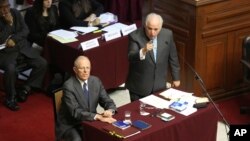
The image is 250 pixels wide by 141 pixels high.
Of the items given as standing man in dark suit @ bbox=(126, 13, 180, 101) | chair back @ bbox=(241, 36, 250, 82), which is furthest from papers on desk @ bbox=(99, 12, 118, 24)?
standing man in dark suit @ bbox=(126, 13, 180, 101)

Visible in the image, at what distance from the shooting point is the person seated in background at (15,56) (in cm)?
701

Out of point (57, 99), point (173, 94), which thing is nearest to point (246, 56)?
point (173, 94)

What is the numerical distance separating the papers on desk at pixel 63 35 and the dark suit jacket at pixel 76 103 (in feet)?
5.92

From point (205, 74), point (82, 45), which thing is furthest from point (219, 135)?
point (82, 45)

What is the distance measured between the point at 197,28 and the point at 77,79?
69.1 inches

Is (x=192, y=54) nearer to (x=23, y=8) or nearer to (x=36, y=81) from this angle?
(x=36, y=81)

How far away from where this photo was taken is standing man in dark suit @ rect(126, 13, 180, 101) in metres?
5.29

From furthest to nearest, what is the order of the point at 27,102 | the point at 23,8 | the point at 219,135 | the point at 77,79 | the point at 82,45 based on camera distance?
the point at 23,8 < the point at 27,102 < the point at 82,45 < the point at 219,135 < the point at 77,79

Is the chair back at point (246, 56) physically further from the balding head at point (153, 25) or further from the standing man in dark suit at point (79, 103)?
the standing man in dark suit at point (79, 103)

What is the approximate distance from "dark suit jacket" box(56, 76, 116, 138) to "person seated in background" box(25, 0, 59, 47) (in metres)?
2.37

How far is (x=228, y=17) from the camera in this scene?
6.52 meters

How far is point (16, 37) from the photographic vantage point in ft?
23.6

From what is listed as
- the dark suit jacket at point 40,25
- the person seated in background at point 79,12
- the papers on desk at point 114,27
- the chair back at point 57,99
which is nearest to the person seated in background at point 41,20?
the dark suit jacket at point 40,25

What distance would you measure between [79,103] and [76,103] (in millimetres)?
43
